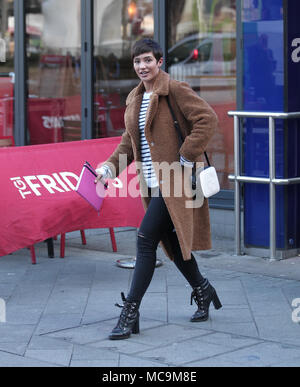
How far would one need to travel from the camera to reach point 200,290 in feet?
21.1

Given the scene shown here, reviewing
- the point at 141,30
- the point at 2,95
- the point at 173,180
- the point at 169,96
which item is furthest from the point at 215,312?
the point at 2,95

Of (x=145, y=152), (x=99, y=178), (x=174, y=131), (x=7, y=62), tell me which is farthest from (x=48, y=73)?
(x=174, y=131)

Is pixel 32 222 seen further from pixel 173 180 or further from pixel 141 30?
pixel 141 30

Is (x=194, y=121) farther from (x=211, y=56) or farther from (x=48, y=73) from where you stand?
(x=48, y=73)

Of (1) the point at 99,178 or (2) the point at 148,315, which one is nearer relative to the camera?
(1) the point at 99,178

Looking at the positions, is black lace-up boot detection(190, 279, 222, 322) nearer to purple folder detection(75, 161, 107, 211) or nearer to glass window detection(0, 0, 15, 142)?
purple folder detection(75, 161, 107, 211)

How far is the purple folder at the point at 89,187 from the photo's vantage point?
246 inches

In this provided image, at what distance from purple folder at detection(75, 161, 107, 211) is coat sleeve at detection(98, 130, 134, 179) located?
0.42 ft

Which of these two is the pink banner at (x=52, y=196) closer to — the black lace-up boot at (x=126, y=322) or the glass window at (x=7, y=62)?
the black lace-up boot at (x=126, y=322)

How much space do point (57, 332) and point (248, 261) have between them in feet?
8.99

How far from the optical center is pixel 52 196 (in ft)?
26.4

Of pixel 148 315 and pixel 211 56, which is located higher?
pixel 211 56

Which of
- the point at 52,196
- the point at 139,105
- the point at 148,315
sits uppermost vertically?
the point at 139,105

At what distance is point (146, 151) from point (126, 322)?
45.0 inches
